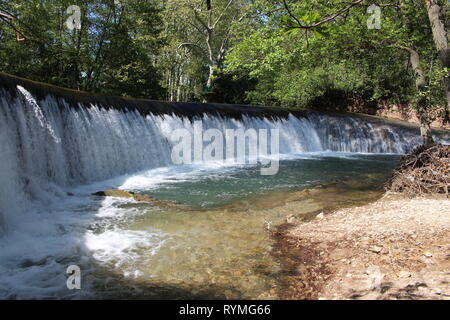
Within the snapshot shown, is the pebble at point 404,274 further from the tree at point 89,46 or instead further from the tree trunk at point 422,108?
the tree at point 89,46

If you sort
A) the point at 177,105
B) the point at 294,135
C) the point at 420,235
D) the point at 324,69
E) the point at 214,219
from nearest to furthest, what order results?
the point at 420,235
the point at 214,219
the point at 177,105
the point at 294,135
the point at 324,69

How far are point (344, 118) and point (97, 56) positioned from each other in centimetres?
1737

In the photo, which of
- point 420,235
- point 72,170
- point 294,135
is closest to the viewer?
point 420,235

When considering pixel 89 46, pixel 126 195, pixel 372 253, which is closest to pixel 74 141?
pixel 126 195

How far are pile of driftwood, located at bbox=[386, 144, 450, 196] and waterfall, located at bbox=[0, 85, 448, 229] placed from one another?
8.22 meters

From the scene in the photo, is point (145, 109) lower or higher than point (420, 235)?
higher

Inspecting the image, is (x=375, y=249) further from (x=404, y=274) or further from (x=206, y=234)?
(x=206, y=234)

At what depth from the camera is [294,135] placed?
1880 centimetres

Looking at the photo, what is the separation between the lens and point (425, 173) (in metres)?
6.54

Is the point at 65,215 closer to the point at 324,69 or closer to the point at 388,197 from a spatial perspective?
the point at 388,197

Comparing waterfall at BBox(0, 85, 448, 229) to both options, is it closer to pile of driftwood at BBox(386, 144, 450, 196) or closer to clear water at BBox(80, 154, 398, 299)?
clear water at BBox(80, 154, 398, 299)

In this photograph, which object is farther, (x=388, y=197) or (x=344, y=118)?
(x=344, y=118)

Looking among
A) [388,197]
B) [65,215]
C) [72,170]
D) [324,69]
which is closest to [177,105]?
[72,170]

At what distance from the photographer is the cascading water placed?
505 cm
